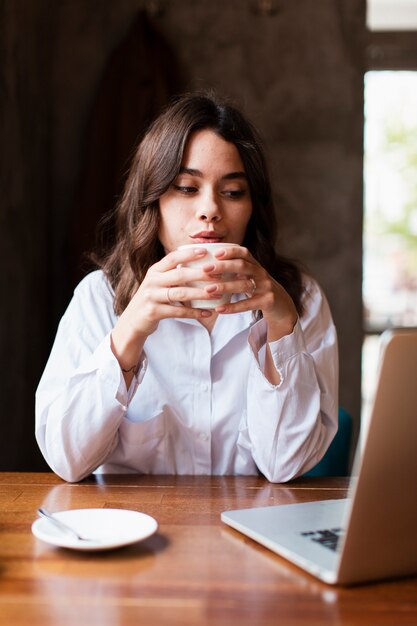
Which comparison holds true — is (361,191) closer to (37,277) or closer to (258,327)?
(37,277)

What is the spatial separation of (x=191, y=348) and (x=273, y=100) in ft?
6.32

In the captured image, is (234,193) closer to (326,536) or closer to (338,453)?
(338,453)

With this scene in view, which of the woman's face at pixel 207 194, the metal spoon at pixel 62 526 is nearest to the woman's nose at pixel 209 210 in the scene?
the woman's face at pixel 207 194

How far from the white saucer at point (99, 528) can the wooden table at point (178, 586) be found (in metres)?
0.02

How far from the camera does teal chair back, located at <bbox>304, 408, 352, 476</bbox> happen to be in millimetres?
1928

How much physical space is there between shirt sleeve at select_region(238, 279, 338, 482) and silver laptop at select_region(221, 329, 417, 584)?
56 centimetres

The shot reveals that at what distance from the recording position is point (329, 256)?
3.39 metres

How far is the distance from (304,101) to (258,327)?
6.70 feet

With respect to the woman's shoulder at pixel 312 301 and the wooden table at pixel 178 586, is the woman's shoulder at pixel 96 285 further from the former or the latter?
the wooden table at pixel 178 586

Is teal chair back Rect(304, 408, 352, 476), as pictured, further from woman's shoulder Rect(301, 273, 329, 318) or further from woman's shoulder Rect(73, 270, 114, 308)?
woman's shoulder Rect(73, 270, 114, 308)

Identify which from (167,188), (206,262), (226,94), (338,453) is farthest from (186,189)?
(226,94)

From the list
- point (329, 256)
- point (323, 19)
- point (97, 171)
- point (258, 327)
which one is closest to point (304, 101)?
point (323, 19)

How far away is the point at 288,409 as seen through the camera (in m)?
1.53

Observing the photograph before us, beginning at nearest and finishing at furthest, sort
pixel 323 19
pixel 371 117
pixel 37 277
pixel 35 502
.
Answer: pixel 35 502 < pixel 37 277 < pixel 323 19 < pixel 371 117
